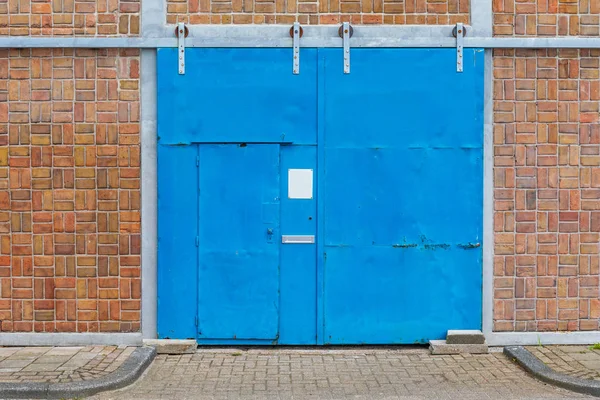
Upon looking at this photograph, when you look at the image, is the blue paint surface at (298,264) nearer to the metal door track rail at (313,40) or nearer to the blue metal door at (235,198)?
the blue metal door at (235,198)

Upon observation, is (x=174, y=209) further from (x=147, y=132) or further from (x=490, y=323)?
(x=490, y=323)


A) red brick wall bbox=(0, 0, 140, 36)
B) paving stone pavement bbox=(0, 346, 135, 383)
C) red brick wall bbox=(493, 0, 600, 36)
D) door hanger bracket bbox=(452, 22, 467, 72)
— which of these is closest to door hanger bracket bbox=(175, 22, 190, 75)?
red brick wall bbox=(0, 0, 140, 36)

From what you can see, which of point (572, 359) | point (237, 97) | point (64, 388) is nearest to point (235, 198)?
point (237, 97)

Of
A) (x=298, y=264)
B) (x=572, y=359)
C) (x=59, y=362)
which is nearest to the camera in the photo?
(x=59, y=362)

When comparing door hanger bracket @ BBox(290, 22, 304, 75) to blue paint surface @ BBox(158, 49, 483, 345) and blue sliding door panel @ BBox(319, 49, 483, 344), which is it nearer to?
blue paint surface @ BBox(158, 49, 483, 345)

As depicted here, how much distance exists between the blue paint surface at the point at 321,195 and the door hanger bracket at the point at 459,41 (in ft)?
0.23

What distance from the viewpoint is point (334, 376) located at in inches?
226

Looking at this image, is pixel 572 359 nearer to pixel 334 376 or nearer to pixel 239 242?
pixel 334 376

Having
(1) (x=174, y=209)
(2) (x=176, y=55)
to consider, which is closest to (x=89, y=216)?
(1) (x=174, y=209)

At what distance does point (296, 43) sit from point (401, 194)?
181cm

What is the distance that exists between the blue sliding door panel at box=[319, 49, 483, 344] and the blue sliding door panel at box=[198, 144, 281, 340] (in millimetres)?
541

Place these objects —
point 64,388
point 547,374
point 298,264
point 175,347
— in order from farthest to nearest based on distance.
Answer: point 298,264
point 175,347
point 547,374
point 64,388

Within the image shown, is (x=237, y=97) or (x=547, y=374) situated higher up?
(x=237, y=97)

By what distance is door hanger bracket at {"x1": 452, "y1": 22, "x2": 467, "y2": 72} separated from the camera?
21.2 ft
